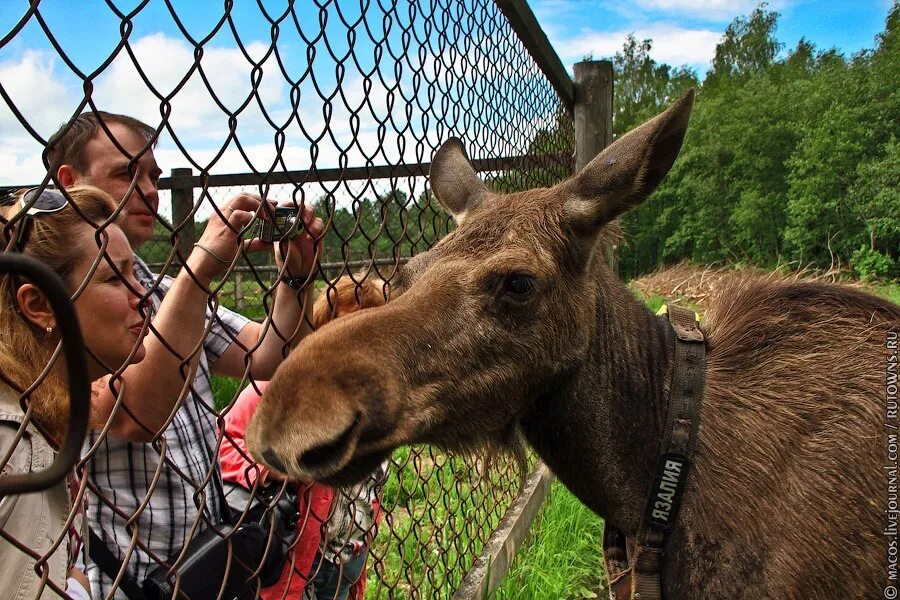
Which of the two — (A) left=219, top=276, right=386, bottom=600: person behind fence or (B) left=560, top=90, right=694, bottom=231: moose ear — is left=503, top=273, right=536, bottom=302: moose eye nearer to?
(B) left=560, top=90, right=694, bottom=231: moose ear

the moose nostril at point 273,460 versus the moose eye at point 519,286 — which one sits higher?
the moose eye at point 519,286

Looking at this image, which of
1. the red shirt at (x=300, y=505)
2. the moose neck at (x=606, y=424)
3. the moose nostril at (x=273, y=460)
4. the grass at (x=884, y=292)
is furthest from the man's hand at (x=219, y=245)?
the grass at (x=884, y=292)

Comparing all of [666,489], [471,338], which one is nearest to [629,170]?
[471,338]

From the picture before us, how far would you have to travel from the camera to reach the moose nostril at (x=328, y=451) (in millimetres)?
1336

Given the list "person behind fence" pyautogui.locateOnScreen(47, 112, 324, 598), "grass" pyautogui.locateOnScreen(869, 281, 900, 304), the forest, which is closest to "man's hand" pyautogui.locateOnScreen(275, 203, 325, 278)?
"person behind fence" pyautogui.locateOnScreen(47, 112, 324, 598)

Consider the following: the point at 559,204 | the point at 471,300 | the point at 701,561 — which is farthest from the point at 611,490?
the point at 559,204

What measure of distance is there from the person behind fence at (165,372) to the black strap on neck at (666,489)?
130 cm

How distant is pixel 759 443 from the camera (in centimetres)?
205

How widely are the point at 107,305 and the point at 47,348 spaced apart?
15 cm

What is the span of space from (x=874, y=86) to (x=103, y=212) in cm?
3161

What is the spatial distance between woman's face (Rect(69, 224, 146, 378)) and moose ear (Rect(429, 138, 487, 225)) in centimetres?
145

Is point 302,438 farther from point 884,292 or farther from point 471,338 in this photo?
point 884,292

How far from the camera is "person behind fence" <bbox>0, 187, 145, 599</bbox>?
107 cm

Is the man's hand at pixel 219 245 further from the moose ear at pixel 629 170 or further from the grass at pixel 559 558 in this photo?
the grass at pixel 559 558
